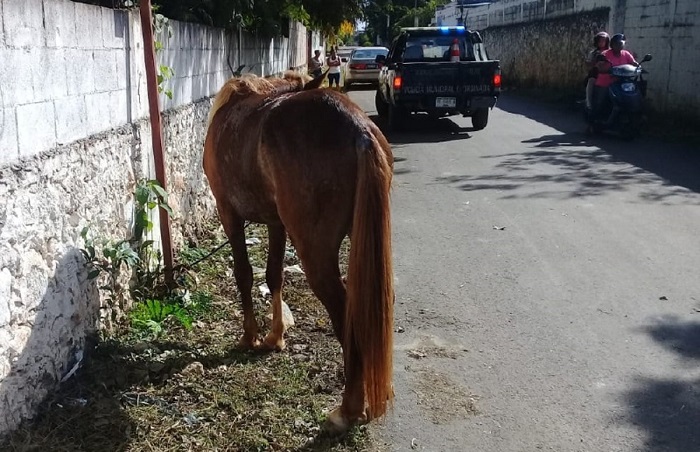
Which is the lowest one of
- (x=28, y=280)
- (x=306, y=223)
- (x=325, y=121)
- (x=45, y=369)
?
(x=45, y=369)

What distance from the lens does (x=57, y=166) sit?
3604mm

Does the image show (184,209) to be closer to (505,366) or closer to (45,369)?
(45,369)

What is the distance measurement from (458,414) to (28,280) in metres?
2.23

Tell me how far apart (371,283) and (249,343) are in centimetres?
147

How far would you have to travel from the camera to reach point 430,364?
13.4ft

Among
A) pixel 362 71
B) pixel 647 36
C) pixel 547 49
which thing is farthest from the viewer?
pixel 362 71

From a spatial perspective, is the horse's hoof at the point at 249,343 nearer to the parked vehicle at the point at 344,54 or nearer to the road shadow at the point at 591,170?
the road shadow at the point at 591,170

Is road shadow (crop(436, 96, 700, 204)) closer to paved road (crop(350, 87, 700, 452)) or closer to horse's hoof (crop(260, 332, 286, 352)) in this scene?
paved road (crop(350, 87, 700, 452))

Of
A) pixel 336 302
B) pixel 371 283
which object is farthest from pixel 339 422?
pixel 371 283

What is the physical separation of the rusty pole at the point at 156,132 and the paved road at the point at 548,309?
5.71 ft

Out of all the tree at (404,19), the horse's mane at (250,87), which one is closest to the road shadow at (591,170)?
the horse's mane at (250,87)

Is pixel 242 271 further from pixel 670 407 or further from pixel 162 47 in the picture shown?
pixel 670 407

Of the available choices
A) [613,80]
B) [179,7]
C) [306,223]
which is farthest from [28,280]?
[613,80]

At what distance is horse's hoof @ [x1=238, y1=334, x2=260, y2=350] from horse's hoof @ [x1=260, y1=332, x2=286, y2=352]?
0.05m
